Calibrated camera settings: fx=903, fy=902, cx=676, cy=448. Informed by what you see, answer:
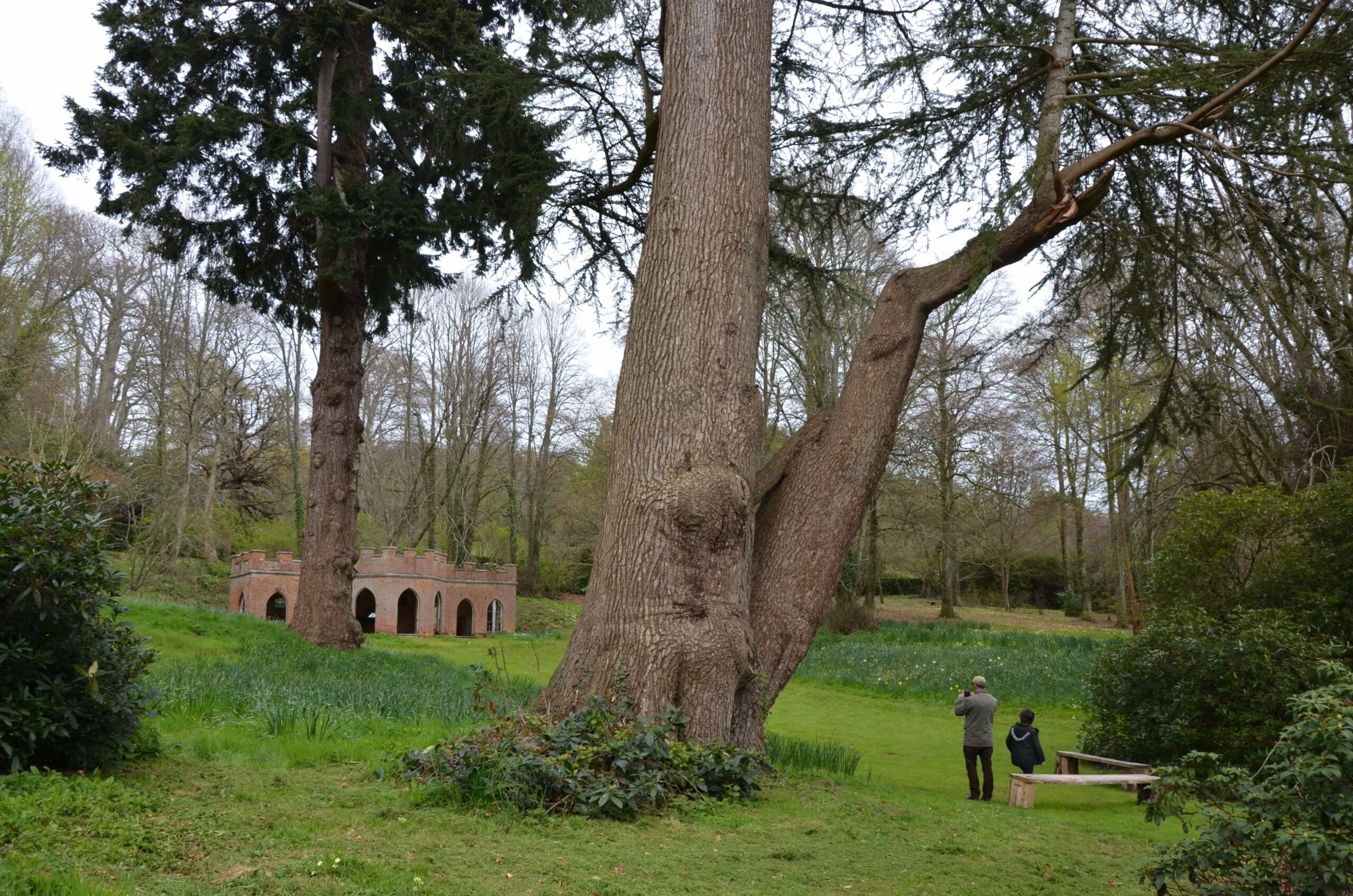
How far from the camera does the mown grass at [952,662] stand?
14.1 metres

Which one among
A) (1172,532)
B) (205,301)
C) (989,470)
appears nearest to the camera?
(1172,532)

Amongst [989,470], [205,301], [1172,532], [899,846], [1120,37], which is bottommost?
[899,846]

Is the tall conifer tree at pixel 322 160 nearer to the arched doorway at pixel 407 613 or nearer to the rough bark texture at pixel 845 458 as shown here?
the rough bark texture at pixel 845 458

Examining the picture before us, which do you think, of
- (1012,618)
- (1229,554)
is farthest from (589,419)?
(1229,554)

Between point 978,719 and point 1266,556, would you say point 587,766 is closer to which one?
point 978,719

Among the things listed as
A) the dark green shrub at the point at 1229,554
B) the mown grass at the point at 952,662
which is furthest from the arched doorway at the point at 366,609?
the dark green shrub at the point at 1229,554

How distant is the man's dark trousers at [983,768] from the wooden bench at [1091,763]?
3.94 ft

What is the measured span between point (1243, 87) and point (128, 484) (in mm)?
23845

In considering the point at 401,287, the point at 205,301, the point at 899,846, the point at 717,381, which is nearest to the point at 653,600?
the point at 717,381

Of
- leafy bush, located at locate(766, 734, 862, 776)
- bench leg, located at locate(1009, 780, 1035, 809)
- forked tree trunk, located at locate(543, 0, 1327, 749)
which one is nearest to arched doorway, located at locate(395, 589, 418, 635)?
leafy bush, located at locate(766, 734, 862, 776)

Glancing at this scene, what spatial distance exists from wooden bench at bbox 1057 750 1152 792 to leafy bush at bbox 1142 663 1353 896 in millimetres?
5728

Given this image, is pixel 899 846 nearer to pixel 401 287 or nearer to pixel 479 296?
pixel 401 287

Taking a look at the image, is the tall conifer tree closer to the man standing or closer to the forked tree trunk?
the forked tree trunk

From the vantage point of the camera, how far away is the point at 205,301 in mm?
28391
